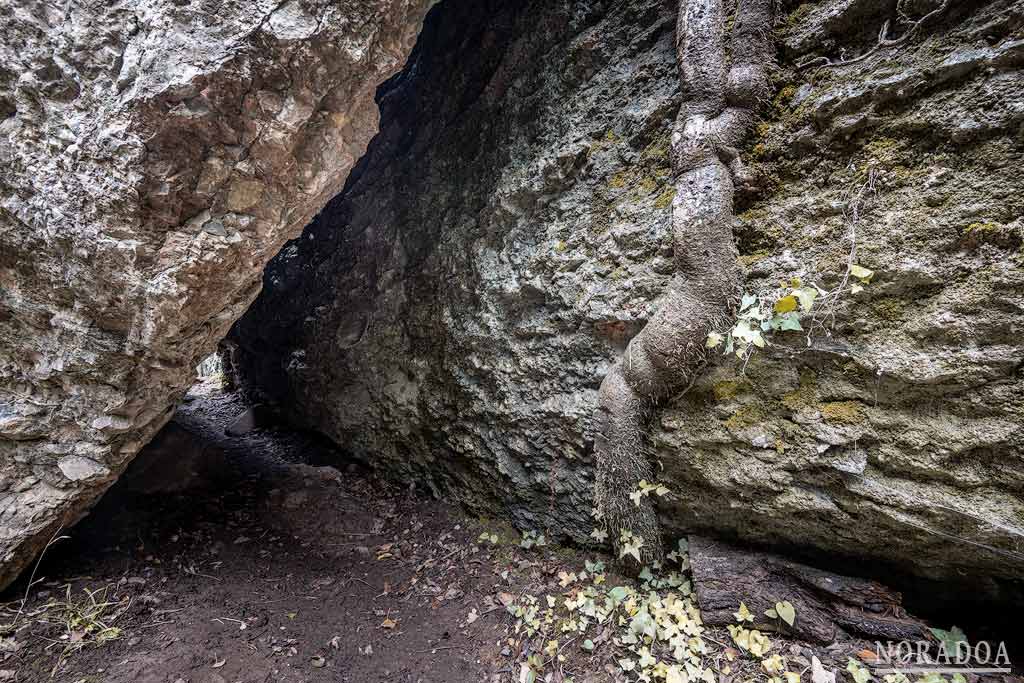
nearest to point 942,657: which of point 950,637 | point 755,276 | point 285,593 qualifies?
point 950,637

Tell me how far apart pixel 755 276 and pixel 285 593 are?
3.58 m

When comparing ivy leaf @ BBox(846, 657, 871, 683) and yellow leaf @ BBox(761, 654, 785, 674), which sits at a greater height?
ivy leaf @ BBox(846, 657, 871, 683)

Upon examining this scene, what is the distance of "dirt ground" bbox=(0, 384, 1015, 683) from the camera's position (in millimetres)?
2217

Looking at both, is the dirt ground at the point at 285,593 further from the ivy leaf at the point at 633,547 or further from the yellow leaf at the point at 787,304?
the yellow leaf at the point at 787,304

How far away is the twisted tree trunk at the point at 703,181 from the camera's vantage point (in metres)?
1.97

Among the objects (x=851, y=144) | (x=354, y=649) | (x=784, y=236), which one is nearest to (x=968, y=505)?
(x=784, y=236)

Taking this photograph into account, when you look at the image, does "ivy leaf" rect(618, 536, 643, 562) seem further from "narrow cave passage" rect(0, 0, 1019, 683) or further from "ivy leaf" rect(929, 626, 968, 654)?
"ivy leaf" rect(929, 626, 968, 654)

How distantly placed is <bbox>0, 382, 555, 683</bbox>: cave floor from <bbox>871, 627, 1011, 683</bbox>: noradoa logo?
1.71 meters

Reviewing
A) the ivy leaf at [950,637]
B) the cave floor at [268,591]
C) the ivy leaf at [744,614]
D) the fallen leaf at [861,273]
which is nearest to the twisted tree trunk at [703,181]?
the fallen leaf at [861,273]

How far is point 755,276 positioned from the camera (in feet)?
6.39

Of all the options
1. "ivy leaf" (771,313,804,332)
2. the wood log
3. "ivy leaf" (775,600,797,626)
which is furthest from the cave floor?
"ivy leaf" (771,313,804,332)

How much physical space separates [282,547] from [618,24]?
455 centimetres

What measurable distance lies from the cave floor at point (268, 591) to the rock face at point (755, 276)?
23.5 inches

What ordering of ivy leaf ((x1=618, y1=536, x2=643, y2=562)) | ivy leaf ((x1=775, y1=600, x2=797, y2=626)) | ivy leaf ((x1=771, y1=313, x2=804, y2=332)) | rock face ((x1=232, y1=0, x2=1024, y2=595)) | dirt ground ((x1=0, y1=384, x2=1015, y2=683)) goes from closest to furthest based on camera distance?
rock face ((x1=232, y1=0, x2=1024, y2=595)), ivy leaf ((x1=771, y1=313, x2=804, y2=332)), ivy leaf ((x1=775, y1=600, x2=797, y2=626)), dirt ground ((x1=0, y1=384, x2=1015, y2=683)), ivy leaf ((x1=618, y1=536, x2=643, y2=562))
